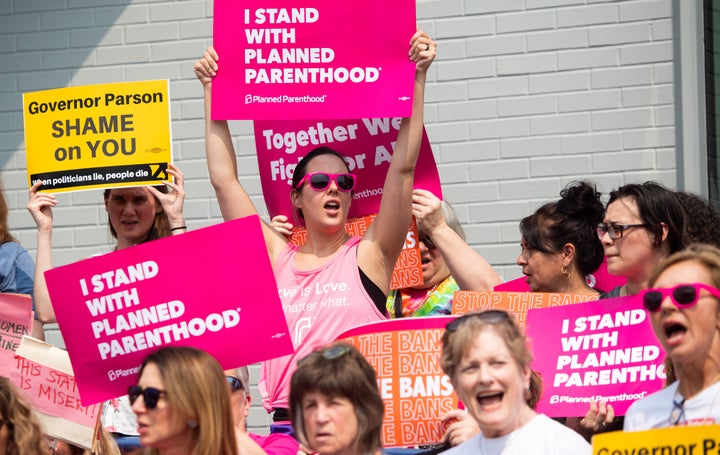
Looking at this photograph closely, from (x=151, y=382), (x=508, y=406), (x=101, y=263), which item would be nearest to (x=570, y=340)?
(x=508, y=406)

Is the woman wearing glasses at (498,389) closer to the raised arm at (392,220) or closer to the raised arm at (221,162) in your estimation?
the raised arm at (392,220)

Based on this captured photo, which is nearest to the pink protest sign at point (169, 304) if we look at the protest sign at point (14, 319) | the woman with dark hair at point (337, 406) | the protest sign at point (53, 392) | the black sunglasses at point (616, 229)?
the protest sign at point (53, 392)

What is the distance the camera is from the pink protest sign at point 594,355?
3.94 m

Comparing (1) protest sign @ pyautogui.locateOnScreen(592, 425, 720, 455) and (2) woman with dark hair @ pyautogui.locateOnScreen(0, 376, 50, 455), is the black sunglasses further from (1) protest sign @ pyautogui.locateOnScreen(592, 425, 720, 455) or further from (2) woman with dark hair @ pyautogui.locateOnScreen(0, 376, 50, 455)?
(2) woman with dark hair @ pyautogui.locateOnScreen(0, 376, 50, 455)

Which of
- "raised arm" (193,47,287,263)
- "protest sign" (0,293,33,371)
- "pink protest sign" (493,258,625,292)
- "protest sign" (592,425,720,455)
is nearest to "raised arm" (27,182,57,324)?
"protest sign" (0,293,33,371)

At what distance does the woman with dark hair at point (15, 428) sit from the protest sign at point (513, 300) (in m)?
1.54

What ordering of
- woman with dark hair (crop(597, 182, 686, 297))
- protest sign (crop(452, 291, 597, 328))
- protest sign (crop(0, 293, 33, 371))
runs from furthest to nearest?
1. protest sign (crop(0, 293, 33, 371))
2. protest sign (crop(452, 291, 597, 328))
3. woman with dark hair (crop(597, 182, 686, 297))

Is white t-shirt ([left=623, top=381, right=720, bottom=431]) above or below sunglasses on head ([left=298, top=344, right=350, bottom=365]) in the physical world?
below

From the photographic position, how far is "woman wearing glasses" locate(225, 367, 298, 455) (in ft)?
13.1

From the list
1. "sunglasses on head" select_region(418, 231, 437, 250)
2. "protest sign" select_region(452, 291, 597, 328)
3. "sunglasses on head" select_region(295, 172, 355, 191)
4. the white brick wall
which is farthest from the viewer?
the white brick wall

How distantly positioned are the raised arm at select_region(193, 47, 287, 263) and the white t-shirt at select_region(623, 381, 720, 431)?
1890mm

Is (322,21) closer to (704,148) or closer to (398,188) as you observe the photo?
(398,188)

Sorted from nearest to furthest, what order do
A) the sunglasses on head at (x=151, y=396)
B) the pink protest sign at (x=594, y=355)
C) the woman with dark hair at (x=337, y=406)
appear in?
the woman with dark hair at (x=337, y=406) → the sunglasses on head at (x=151, y=396) → the pink protest sign at (x=594, y=355)

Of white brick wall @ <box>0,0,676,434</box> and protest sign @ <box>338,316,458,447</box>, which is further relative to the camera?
white brick wall @ <box>0,0,676,434</box>
